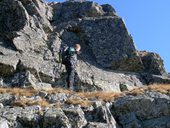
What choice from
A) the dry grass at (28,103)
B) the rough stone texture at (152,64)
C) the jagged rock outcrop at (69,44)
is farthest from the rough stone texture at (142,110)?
the rough stone texture at (152,64)

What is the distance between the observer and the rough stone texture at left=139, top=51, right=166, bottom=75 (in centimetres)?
4025

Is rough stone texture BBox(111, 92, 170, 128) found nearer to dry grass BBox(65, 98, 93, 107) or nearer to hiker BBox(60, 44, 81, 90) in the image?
dry grass BBox(65, 98, 93, 107)

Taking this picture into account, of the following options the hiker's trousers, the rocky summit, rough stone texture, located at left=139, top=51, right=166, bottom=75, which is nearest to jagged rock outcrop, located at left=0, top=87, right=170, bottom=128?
the rocky summit

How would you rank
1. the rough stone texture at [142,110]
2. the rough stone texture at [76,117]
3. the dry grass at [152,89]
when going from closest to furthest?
the rough stone texture at [76,117] < the rough stone texture at [142,110] < the dry grass at [152,89]

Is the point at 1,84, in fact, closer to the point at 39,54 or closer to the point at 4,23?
the point at 39,54

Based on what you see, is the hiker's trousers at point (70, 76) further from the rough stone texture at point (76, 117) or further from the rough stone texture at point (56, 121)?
the rough stone texture at point (56, 121)

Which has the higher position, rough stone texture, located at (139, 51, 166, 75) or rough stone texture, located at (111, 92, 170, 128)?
rough stone texture, located at (139, 51, 166, 75)

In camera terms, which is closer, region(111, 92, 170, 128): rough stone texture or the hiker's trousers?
region(111, 92, 170, 128): rough stone texture

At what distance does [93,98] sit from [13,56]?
962 cm

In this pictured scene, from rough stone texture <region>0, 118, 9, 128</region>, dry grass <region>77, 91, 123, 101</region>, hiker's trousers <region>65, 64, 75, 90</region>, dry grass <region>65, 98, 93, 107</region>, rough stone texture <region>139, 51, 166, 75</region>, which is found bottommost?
rough stone texture <region>0, 118, 9, 128</region>

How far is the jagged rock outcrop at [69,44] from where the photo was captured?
3431cm

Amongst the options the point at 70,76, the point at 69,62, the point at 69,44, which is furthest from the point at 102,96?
the point at 69,44

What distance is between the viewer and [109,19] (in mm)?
42656

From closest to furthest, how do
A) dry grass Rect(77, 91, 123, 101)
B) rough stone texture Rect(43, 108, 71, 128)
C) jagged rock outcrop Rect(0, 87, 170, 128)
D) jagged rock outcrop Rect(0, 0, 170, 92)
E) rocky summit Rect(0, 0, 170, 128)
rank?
rough stone texture Rect(43, 108, 71, 128), jagged rock outcrop Rect(0, 87, 170, 128), rocky summit Rect(0, 0, 170, 128), dry grass Rect(77, 91, 123, 101), jagged rock outcrop Rect(0, 0, 170, 92)
